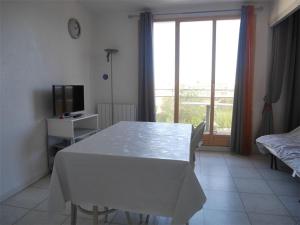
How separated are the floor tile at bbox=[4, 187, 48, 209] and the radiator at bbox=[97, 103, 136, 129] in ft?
6.63

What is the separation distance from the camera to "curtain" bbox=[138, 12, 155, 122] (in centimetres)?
413

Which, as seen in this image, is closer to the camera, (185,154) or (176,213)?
(176,213)

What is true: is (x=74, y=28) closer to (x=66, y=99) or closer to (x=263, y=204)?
(x=66, y=99)

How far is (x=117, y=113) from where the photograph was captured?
177 inches

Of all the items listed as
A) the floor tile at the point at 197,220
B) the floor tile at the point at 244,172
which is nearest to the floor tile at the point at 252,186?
the floor tile at the point at 244,172

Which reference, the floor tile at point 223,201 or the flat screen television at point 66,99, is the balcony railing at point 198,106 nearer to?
the flat screen television at point 66,99

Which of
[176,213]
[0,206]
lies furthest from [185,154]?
[0,206]

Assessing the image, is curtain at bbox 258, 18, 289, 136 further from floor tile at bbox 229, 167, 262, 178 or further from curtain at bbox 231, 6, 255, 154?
floor tile at bbox 229, 167, 262, 178

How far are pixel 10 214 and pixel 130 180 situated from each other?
1.53 meters

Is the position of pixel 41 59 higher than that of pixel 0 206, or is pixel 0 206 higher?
pixel 41 59

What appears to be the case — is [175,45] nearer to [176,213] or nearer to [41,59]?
[41,59]

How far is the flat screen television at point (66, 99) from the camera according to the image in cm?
309

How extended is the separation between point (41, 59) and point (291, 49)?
378 centimetres

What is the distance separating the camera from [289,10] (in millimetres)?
2982
